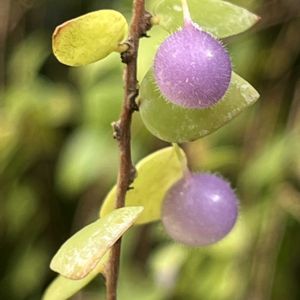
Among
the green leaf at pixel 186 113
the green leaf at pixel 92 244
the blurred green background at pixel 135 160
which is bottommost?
the blurred green background at pixel 135 160

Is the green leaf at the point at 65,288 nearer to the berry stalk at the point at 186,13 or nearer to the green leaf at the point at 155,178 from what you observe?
the green leaf at the point at 155,178

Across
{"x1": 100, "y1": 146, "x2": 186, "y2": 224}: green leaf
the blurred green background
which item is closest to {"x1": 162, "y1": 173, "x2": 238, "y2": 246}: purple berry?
{"x1": 100, "y1": 146, "x2": 186, "y2": 224}: green leaf

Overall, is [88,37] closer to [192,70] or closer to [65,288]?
[192,70]

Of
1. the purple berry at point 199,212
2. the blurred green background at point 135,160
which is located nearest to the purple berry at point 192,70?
the purple berry at point 199,212

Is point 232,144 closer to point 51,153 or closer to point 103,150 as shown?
point 103,150

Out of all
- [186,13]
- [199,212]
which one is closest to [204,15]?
[186,13]
